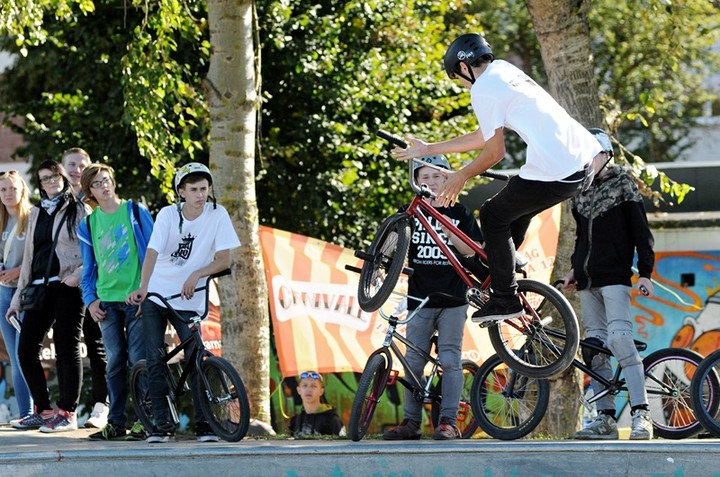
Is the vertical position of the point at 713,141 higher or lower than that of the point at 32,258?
higher

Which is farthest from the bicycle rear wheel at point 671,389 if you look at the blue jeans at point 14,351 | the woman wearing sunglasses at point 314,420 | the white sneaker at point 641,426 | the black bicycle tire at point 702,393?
the blue jeans at point 14,351

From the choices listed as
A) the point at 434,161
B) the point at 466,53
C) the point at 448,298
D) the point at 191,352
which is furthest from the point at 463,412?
the point at 466,53

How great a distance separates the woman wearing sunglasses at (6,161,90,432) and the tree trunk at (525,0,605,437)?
364 cm

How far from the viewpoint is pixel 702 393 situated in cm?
678

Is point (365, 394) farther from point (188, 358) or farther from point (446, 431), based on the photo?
point (188, 358)

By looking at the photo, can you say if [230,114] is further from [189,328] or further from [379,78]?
[379,78]

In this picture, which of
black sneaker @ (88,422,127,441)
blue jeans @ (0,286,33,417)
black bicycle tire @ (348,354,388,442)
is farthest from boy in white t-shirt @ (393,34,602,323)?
blue jeans @ (0,286,33,417)

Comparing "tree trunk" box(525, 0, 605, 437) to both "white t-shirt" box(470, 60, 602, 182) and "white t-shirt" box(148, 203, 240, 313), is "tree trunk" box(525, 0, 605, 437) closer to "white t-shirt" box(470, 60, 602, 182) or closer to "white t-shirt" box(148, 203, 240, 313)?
"white t-shirt" box(470, 60, 602, 182)

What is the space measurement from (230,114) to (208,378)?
326 cm

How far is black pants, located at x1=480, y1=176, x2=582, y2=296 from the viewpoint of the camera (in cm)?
634

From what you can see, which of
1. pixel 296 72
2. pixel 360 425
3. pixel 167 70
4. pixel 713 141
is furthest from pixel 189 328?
pixel 713 141

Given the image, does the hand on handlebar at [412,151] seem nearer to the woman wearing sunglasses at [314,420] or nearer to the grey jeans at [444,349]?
the grey jeans at [444,349]

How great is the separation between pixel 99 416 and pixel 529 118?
13.2 feet

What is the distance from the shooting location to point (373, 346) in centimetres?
1245
